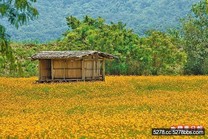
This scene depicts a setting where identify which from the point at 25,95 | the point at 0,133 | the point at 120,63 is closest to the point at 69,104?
the point at 25,95

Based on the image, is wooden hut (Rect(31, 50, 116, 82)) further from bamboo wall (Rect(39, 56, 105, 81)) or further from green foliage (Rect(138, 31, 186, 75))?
green foliage (Rect(138, 31, 186, 75))

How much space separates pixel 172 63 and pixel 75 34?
15.1 m

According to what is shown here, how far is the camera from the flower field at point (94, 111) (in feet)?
57.2

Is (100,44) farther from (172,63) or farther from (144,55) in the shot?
(172,63)

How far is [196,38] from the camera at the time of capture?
236 ft

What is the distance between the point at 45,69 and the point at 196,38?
28.5 metres

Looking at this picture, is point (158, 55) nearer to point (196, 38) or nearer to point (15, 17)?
point (196, 38)

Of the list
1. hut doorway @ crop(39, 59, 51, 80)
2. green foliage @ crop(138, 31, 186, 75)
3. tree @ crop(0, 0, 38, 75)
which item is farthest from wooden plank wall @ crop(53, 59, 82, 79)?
tree @ crop(0, 0, 38, 75)

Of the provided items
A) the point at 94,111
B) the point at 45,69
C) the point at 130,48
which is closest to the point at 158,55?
the point at 130,48

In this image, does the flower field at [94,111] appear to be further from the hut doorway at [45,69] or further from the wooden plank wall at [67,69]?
the hut doorway at [45,69]

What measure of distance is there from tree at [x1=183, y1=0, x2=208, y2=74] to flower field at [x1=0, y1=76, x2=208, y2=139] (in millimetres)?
23214

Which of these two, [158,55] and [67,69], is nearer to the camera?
[67,69]

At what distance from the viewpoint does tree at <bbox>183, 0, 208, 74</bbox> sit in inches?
2726

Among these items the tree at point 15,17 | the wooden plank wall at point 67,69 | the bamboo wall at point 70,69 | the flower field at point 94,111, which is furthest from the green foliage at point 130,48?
the tree at point 15,17
